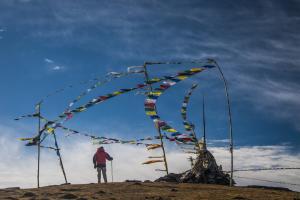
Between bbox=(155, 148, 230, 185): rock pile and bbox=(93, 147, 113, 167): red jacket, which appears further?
bbox=(93, 147, 113, 167): red jacket

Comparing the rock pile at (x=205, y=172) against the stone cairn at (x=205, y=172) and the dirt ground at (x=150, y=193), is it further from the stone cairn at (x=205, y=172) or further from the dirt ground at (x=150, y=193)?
the dirt ground at (x=150, y=193)

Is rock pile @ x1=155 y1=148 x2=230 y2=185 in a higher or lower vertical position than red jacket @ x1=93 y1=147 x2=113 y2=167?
lower

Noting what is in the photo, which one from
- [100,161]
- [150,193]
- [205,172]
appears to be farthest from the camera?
[100,161]

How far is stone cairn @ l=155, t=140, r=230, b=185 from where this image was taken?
1977 cm

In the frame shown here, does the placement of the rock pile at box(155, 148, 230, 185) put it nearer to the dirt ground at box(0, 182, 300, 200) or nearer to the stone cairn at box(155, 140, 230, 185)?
the stone cairn at box(155, 140, 230, 185)

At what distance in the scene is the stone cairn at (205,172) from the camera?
1977 cm

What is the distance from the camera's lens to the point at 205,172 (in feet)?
65.3

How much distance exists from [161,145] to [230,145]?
526 centimetres

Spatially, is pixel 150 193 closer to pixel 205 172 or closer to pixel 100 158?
pixel 205 172

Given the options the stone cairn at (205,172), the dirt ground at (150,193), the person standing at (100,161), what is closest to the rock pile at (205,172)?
the stone cairn at (205,172)

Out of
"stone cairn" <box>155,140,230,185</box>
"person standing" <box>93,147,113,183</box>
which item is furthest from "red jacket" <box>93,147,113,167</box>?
"stone cairn" <box>155,140,230,185</box>

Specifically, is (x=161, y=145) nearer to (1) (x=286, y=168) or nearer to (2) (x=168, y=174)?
(2) (x=168, y=174)

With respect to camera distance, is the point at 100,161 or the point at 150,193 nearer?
the point at 150,193

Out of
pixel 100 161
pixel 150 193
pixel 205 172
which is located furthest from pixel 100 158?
pixel 150 193
